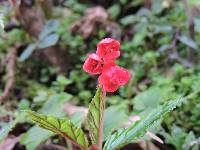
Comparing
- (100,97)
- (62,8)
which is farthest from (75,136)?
(62,8)

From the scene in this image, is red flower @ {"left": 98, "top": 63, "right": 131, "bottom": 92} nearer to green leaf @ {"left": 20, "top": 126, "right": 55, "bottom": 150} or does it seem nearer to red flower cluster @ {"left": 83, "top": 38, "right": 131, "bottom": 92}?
red flower cluster @ {"left": 83, "top": 38, "right": 131, "bottom": 92}

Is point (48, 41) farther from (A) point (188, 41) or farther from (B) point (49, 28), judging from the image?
(A) point (188, 41)

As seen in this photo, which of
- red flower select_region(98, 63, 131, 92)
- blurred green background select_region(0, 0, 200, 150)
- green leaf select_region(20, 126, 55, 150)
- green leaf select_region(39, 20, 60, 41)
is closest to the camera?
red flower select_region(98, 63, 131, 92)

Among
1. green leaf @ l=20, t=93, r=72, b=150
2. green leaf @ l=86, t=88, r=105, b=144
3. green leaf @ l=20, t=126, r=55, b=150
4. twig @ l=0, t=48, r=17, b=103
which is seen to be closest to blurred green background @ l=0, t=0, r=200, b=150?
twig @ l=0, t=48, r=17, b=103

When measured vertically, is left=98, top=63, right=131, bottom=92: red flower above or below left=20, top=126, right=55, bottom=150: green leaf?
above

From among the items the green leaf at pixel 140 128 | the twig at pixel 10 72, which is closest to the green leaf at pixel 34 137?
the green leaf at pixel 140 128

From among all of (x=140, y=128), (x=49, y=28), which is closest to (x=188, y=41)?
(x=49, y=28)
